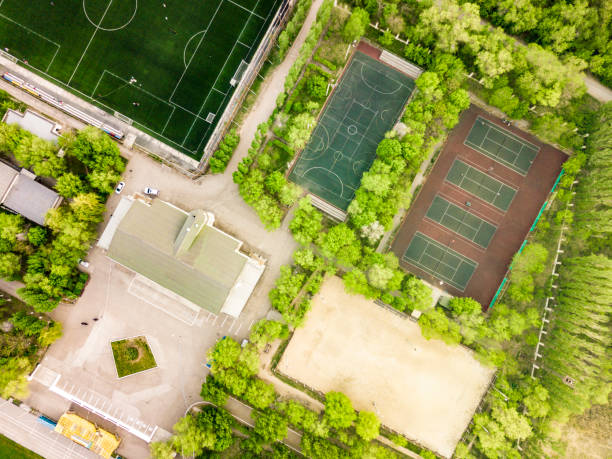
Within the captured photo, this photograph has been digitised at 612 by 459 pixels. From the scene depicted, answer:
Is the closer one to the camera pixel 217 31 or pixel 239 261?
pixel 239 261

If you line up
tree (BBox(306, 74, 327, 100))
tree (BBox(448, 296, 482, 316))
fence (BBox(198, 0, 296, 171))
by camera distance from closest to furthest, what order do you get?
1. fence (BBox(198, 0, 296, 171))
2. tree (BBox(448, 296, 482, 316))
3. tree (BBox(306, 74, 327, 100))

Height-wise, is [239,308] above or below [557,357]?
below

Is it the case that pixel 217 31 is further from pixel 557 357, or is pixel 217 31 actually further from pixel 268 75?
pixel 557 357

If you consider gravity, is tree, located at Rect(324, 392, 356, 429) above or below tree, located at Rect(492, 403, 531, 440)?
below

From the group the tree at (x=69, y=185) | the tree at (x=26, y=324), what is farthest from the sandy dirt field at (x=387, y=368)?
the tree at (x=69, y=185)

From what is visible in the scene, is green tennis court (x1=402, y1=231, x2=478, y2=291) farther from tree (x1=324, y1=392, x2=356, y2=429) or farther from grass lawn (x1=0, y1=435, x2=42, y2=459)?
grass lawn (x1=0, y1=435, x2=42, y2=459)

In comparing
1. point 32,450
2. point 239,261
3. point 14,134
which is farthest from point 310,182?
point 32,450

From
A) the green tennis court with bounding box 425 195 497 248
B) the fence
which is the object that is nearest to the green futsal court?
the fence

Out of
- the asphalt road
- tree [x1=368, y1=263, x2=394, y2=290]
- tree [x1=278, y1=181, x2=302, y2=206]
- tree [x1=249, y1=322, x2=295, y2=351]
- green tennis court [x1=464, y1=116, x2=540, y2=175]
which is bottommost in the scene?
the asphalt road
